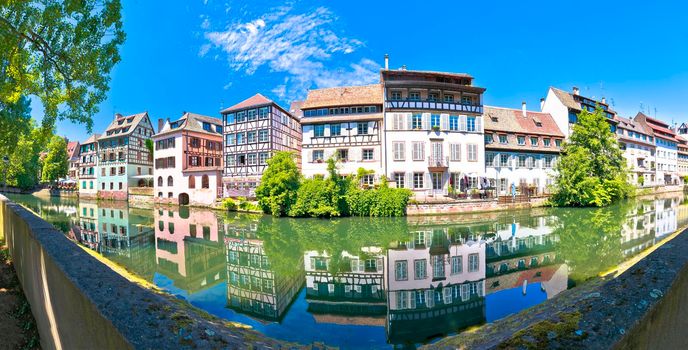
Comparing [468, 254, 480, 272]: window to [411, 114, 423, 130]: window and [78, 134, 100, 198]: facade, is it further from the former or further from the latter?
[78, 134, 100, 198]: facade

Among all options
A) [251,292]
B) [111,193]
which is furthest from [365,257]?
[111,193]

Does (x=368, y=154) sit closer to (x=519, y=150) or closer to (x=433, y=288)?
(x=519, y=150)

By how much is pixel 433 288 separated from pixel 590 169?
2750cm

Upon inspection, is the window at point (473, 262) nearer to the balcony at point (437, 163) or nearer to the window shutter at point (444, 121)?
the balcony at point (437, 163)

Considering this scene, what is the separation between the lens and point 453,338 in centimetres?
593

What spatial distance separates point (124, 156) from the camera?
4566cm

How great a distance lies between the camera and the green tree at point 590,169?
90.8 ft

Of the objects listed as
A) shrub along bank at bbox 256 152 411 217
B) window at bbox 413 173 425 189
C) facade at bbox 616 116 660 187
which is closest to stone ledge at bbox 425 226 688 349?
shrub along bank at bbox 256 152 411 217

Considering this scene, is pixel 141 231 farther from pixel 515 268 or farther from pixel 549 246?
pixel 549 246

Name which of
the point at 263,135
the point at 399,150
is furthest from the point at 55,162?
the point at 399,150

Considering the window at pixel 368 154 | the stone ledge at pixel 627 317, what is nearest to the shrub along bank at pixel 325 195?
the window at pixel 368 154

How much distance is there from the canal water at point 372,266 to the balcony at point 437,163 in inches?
305

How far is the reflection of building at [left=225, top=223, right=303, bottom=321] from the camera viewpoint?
7988mm

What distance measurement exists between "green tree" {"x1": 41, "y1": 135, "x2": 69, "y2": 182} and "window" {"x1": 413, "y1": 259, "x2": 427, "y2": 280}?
221 ft
